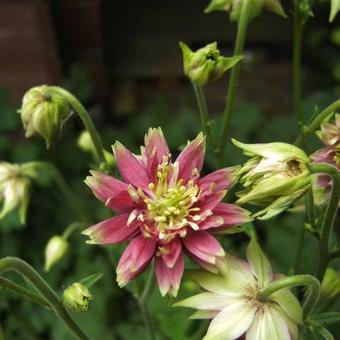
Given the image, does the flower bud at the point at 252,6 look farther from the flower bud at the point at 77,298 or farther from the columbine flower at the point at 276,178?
the flower bud at the point at 77,298

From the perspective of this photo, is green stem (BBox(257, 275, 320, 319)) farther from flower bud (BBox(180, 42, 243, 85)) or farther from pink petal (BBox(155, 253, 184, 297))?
flower bud (BBox(180, 42, 243, 85))

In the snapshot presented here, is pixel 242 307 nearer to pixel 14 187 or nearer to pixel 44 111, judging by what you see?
pixel 44 111

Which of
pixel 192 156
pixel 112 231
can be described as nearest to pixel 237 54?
pixel 192 156

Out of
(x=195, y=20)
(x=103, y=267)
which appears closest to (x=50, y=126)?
(x=103, y=267)

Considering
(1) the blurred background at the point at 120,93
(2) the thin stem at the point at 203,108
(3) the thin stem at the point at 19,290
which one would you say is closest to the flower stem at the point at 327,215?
(2) the thin stem at the point at 203,108

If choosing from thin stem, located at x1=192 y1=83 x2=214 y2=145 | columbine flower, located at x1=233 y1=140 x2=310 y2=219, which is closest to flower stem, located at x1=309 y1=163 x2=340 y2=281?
columbine flower, located at x1=233 y1=140 x2=310 y2=219

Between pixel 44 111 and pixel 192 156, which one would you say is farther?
pixel 44 111
